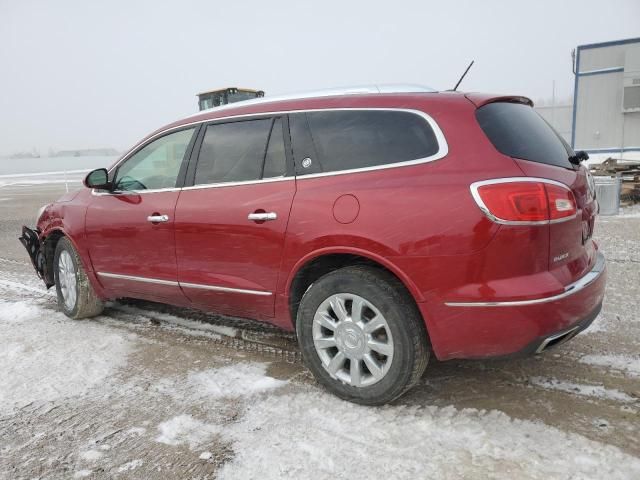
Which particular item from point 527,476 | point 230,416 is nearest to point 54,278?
point 230,416

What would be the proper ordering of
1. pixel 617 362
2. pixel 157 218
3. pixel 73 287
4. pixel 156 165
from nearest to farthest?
pixel 617 362 → pixel 157 218 → pixel 156 165 → pixel 73 287

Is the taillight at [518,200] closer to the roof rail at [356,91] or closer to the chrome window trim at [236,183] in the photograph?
the roof rail at [356,91]

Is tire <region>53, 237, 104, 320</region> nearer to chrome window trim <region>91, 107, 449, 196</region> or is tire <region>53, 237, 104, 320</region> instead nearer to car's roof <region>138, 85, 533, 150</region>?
chrome window trim <region>91, 107, 449, 196</region>

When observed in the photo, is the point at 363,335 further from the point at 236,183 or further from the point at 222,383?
the point at 236,183

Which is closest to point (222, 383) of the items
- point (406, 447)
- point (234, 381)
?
point (234, 381)

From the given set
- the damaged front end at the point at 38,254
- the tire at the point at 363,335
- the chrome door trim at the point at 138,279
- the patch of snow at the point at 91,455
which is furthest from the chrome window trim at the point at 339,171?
the patch of snow at the point at 91,455

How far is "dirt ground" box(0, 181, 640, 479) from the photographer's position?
7.78 feet

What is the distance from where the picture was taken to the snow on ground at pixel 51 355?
3.18m

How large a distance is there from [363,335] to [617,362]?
177 cm

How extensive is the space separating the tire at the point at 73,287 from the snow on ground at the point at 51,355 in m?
0.11

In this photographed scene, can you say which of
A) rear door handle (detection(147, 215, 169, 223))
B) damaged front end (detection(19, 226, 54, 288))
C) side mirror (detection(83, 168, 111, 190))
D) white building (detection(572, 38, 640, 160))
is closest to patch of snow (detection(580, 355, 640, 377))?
rear door handle (detection(147, 215, 169, 223))

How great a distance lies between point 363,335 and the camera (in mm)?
2748

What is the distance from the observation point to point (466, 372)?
317 centimetres

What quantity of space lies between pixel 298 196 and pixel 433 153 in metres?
0.81
